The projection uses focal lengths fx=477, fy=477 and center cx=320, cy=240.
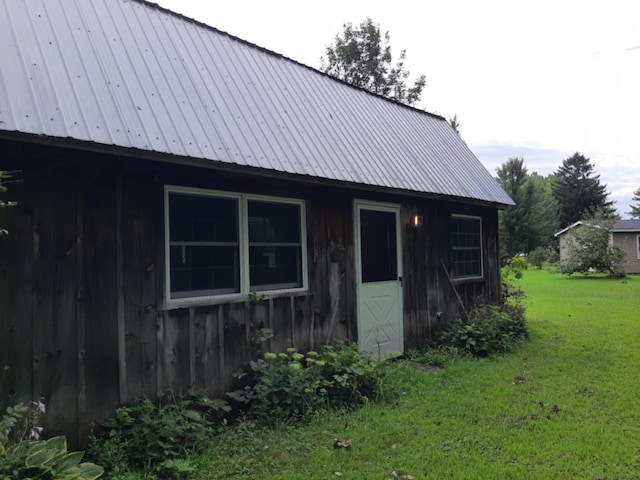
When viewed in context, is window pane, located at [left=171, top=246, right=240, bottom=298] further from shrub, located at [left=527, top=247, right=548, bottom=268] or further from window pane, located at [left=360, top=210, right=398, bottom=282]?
shrub, located at [left=527, top=247, right=548, bottom=268]

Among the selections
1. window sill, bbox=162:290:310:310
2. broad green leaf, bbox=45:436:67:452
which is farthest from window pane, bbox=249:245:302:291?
broad green leaf, bbox=45:436:67:452

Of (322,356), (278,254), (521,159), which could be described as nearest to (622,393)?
(322,356)

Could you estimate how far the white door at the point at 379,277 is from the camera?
6.82m

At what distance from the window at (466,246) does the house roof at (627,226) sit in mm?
24855

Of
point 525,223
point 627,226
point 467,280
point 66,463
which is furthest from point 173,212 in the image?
point 525,223

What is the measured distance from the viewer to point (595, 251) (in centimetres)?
2475

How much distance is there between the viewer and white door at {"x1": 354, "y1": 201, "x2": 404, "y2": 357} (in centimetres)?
682

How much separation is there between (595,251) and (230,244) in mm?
24841

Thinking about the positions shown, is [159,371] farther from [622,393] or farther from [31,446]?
[622,393]

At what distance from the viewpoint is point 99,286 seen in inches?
160

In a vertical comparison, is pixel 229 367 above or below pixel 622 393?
above

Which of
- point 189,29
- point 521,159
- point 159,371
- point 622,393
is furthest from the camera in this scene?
point 521,159

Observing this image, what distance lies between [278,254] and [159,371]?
196 cm

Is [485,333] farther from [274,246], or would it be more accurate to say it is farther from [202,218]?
[202,218]
